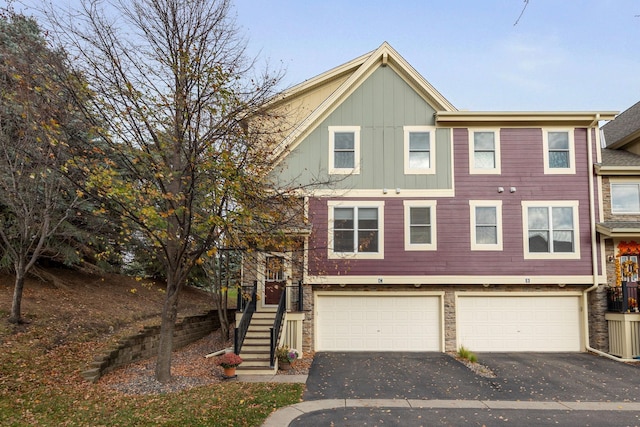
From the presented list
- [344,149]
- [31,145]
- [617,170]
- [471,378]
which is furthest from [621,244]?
[31,145]

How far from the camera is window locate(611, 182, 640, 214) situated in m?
14.2

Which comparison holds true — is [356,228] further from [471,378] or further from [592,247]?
[592,247]

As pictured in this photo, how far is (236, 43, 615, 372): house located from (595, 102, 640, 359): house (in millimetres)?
423

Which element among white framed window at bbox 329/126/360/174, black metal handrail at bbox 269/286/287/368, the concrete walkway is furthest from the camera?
white framed window at bbox 329/126/360/174

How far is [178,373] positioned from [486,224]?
33.5 ft

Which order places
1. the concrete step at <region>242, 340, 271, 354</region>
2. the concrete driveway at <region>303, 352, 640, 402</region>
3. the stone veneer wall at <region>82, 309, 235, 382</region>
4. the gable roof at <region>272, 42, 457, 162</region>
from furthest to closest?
the gable roof at <region>272, 42, 457, 162</region> → the concrete step at <region>242, 340, 271, 354</region> → the stone veneer wall at <region>82, 309, 235, 382</region> → the concrete driveway at <region>303, 352, 640, 402</region>

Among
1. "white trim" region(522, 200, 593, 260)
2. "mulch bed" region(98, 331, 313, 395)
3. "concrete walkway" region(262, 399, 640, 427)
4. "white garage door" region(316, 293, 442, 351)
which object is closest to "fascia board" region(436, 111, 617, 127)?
"white trim" region(522, 200, 593, 260)

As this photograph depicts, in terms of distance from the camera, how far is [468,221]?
1409 centimetres

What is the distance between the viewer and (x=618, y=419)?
7965 mm

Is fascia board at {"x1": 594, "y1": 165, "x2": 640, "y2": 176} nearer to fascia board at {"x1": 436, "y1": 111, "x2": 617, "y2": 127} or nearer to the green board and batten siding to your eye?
fascia board at {"x1": 436, "y1": 111, "x2": 617, "y2": 127}

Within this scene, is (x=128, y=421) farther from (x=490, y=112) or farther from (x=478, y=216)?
(x=490, y=112)

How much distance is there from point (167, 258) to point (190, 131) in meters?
2.88

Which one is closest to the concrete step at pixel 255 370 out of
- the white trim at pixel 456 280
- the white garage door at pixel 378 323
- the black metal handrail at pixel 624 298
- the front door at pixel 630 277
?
the white garage door at pixel 378 323

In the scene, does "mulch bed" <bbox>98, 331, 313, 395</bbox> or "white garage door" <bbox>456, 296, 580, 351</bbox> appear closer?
"mulch bed" <bbox>98, 331, 313, 395</bbox>
